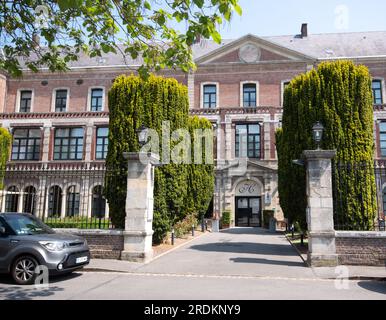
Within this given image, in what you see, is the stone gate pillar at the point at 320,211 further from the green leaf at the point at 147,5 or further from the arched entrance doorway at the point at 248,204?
the arched entrance doorway at the point at 248,204

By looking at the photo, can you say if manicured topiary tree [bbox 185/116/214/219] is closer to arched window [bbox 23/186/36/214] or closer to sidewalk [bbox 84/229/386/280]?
sidewalk [bbox 84/229/386/280]

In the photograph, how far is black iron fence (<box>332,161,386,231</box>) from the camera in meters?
11.1

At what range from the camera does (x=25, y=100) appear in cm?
3111

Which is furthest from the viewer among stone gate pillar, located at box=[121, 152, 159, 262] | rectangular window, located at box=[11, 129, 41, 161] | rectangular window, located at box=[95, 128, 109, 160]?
rectangular window, located at box=[11, 129, 41, 161]

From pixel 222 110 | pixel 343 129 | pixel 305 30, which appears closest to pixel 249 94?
pixel 222 110

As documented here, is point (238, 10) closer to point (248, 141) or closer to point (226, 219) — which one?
point (226, 219)

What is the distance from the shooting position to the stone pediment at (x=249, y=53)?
1113 inches

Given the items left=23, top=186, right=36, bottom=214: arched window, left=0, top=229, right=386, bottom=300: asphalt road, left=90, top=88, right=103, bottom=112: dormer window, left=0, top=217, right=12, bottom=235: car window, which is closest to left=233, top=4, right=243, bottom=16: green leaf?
left=0, top=229, right=386, bottom=300: asphalt road

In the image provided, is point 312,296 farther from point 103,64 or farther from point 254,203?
point 103,64

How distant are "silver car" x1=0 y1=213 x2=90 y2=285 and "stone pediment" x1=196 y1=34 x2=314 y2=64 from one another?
23.7m

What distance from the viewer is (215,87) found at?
29.3m

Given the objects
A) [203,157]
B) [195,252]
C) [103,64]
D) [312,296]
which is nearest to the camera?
[312,296]

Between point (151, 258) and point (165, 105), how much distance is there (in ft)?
18.2

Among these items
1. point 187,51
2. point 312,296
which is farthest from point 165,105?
point 312,296
